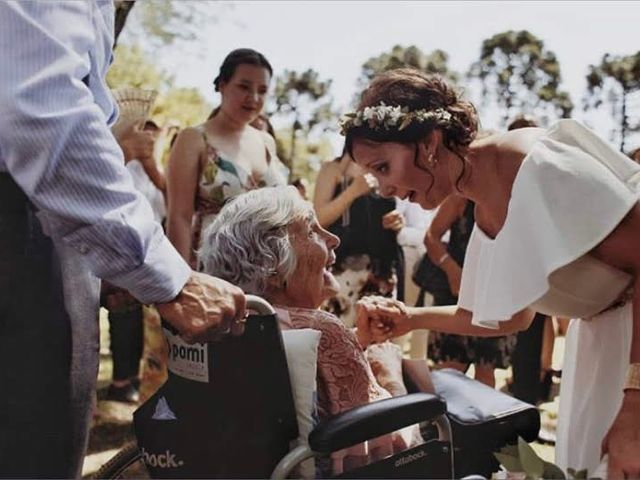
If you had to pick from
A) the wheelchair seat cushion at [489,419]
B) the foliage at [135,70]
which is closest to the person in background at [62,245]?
the wheelchair seat cushion at [489,419]

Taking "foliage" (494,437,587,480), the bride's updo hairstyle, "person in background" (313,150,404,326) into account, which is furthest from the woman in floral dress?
"foliage" (494,437,587,480)

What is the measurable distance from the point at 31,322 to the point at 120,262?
305 millimetres

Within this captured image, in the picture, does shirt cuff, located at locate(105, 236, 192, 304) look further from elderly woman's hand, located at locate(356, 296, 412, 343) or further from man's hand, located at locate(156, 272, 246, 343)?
elderly woman's hand, located at locate(356, 296, 412, 343)

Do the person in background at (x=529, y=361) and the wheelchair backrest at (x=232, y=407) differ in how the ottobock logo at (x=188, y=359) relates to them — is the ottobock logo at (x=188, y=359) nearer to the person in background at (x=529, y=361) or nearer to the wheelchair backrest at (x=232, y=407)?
the wheelchair backrest at (x=232, y=407)

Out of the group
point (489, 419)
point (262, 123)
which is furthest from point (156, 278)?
point (262, 123)

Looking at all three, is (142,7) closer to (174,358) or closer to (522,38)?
(174,358)

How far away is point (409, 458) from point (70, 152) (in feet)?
4.07

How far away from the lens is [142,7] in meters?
10.9

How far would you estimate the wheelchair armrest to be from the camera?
6.24 feet

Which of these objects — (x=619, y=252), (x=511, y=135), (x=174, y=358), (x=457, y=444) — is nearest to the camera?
(x=619, y=252)

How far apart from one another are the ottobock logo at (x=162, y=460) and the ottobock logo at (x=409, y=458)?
596mm

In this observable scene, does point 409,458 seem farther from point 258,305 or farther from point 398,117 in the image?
point 398,117

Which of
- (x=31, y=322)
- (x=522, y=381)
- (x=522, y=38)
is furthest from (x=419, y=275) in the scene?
(x=522, y=38)

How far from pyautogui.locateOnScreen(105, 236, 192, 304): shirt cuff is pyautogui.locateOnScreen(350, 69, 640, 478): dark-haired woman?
86 cm
